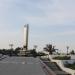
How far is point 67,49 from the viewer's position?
113m

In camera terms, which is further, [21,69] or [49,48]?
[49,48]

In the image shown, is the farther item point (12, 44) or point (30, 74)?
point (12, 44)

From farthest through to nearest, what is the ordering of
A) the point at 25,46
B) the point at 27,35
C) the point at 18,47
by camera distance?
the point at 18,47, the point at 27,35, the point at 25,46

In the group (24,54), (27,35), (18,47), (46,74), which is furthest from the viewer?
(18,47)

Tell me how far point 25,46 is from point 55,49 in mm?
14583

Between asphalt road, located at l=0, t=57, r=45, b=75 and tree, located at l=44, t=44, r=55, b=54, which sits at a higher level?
tree, located at l=44, t=44, r=55, b=54

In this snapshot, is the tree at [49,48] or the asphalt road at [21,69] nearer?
the asphalt road at [21,69]

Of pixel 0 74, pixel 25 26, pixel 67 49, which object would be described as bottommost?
pixel 0 74

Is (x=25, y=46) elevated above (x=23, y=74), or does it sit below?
above

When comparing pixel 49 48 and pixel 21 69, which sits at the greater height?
pixel 49 48

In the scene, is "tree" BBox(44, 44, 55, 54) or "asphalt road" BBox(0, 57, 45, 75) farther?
"tree" BBox(44, 44, 55, 54)

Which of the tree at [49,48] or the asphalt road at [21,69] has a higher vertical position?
the tree at [49,48]

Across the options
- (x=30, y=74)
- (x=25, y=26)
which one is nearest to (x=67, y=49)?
(x=25, y=26)

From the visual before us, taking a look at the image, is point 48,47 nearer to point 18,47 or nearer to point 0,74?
point 18,47
